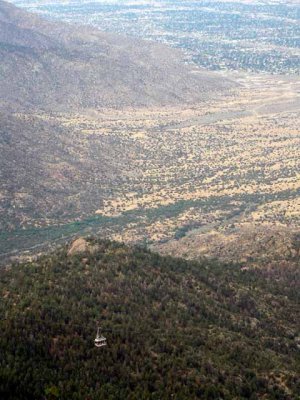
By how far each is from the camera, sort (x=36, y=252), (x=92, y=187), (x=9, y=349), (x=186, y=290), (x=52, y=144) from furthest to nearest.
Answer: (x=52, y=144) → (x=92, y=187) → (x=36, y=252) → (x=186, y=290) → (x=9, y=349)

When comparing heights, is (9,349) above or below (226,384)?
above

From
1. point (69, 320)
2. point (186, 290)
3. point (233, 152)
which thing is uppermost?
point (69, 320)

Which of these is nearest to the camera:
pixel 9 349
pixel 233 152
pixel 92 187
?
pixel 9 349

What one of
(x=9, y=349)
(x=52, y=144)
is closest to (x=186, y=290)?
(x=9, y=349)

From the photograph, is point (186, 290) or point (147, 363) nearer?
point (147, 363)

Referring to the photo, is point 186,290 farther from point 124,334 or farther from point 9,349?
point 9,349

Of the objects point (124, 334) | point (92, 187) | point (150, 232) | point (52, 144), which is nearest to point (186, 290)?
point (124, 334)
